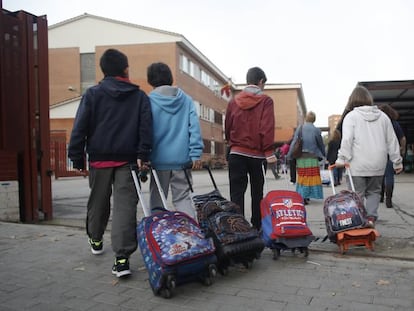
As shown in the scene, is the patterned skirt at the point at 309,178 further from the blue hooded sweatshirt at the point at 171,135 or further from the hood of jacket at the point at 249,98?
the blue hooded sweatshirt at the point at 171,135

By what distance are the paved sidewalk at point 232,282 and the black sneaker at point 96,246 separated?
Answer: 87mm

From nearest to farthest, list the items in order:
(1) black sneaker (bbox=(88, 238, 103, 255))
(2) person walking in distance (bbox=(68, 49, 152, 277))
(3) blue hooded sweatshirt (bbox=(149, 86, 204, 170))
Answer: (2) person walking in distance (bbox=(68, 49, 152, 277))
(3) blue hooded sweatshirt (bbox=(149, 86, 204, 170))
(1) black sneaker (bbox=(88, 238, 103, 255))

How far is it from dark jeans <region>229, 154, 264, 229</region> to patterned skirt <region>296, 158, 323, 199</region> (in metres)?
3.50

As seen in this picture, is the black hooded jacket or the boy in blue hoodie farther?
the boy in blue hoodie

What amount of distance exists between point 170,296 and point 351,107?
3383 mm

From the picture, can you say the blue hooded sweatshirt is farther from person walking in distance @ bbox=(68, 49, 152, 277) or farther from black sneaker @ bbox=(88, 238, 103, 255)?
black sneaker @ bbox=(88, 238, 103, 255)

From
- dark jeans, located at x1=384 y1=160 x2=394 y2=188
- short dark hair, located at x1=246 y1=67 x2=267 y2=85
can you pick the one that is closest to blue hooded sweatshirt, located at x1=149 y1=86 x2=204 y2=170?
short dark hair, located at x1=246 y1=67 x2=267 y2=85

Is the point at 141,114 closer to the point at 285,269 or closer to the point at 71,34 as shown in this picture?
the point at 285,269

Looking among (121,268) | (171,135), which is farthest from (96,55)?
(121,268)

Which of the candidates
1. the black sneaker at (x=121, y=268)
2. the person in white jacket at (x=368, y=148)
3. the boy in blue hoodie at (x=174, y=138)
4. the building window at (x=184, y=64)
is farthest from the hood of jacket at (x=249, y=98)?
the building window at (x=184, y=64)

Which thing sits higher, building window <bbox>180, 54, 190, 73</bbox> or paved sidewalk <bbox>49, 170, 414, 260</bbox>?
building window <bbox>180, 54, 190, 73</bbox>

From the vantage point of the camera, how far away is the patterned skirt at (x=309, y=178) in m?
8.17

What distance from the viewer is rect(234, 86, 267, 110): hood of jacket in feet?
15.7

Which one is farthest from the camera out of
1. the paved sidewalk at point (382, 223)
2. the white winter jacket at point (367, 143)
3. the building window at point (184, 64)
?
the building window at point (184, 64)
